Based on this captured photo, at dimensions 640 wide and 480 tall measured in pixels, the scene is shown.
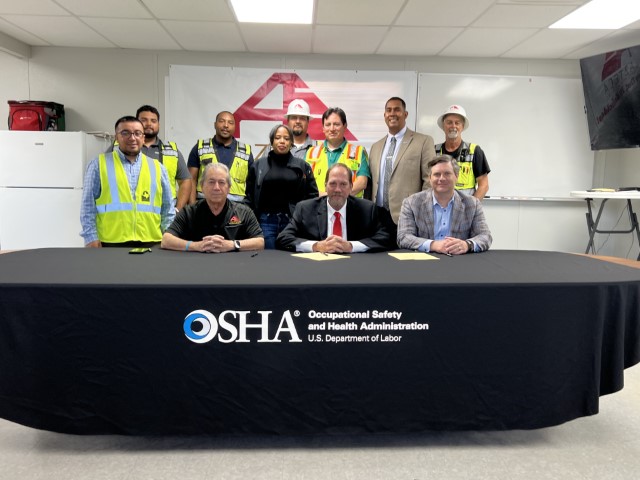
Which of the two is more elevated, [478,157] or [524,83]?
[524,83]

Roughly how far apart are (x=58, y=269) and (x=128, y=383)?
0.52 meters

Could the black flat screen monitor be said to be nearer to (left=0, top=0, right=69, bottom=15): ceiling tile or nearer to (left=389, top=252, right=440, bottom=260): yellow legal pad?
(left=389, top=252, right=440, bottom=260): yellow legal pad

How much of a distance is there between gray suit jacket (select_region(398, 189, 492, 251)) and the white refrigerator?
340 centimetres

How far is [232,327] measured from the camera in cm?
148

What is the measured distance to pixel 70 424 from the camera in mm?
1497

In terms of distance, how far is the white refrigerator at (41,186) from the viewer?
421cm

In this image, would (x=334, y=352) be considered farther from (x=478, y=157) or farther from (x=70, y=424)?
(x=478, y=157)

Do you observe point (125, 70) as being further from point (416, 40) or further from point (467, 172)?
point (467, 172)

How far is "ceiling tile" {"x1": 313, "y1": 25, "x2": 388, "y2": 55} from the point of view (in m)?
4.04

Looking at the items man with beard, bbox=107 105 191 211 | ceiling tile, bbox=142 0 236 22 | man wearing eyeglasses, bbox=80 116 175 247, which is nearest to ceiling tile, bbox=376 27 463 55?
ceiling tile, bbox=142 0 236 22

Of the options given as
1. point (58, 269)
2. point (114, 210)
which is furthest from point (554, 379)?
point (114, 210)

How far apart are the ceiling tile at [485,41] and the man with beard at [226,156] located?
2376 mm

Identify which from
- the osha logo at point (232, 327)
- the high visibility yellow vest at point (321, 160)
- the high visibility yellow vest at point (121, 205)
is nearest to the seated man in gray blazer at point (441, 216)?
the high visibility yellow vest at point (321, 160)

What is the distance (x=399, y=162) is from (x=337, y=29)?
69.4 inches
